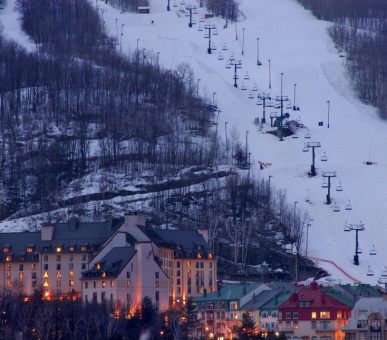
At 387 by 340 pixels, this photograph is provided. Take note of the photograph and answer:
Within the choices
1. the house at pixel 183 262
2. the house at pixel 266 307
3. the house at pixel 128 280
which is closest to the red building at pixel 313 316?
the house at pixel 266 307

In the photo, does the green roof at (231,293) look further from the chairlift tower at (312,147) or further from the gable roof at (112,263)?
the chairlift tower at (312,147)

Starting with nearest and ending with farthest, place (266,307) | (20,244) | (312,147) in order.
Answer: (266,307) → (20,244) → (312,147)

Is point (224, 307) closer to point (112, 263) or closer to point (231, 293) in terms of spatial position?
point (231, 293)

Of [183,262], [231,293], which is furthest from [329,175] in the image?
[231,293]

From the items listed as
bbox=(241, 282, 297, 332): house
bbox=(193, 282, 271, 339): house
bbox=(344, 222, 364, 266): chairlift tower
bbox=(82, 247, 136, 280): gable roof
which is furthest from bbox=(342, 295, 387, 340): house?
bbox=(344, 222, 364, 266): chairlift tower

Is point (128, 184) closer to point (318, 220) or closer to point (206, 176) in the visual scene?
point (206, 176)

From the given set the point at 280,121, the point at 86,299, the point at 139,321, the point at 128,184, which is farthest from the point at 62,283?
the point at 280,121

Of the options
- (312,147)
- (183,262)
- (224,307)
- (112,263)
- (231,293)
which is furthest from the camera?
(312,147)

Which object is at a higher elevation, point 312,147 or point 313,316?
point 313,316
